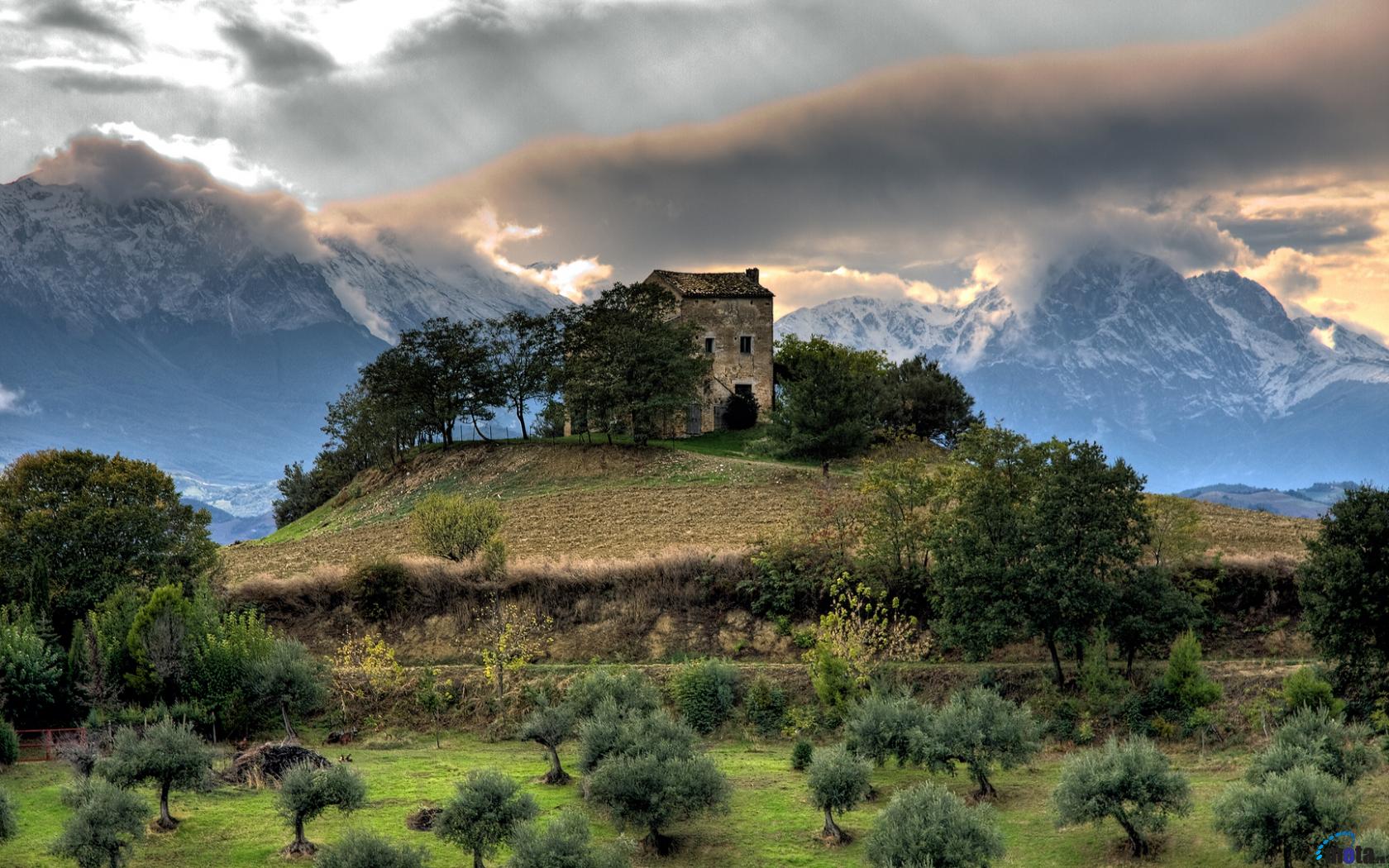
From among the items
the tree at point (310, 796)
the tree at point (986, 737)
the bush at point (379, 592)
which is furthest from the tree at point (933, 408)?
the tree at point (310, 796)

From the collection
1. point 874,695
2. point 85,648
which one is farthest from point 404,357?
point 874,695

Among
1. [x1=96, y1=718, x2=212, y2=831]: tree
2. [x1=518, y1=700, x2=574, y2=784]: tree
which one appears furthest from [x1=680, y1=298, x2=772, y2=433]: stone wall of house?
[x1=96, y1=718, x2=212, y2=831]: tree

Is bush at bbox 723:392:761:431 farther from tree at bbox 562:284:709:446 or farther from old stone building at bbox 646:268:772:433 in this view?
tree at bbox 562:284:709:446

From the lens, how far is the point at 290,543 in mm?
72812

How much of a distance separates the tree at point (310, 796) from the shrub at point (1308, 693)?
29135 millimetres

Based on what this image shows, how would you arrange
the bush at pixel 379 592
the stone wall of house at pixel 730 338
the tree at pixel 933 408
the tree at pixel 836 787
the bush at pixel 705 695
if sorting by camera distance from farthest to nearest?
the tree at pixel 933 408 → the stone wall of house at pixel 730 338 → the bush at pixel 379 592 → the bush at pixel 705 695 → the tree at pixel 836 787

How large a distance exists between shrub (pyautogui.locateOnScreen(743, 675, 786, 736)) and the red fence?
2325cm

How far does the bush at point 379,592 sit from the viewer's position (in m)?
53.9

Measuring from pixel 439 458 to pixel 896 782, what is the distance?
55.8 m

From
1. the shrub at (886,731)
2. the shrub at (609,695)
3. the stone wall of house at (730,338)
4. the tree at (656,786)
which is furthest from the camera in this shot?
the stone wall of house at (730,338)

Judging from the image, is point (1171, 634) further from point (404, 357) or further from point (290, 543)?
point (404, 357)

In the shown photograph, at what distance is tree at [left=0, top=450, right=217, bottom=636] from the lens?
47562 mm

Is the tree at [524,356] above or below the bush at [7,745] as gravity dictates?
above

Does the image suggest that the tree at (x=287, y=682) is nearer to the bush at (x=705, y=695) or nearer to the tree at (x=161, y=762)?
the tree at (x=161, y=762)
